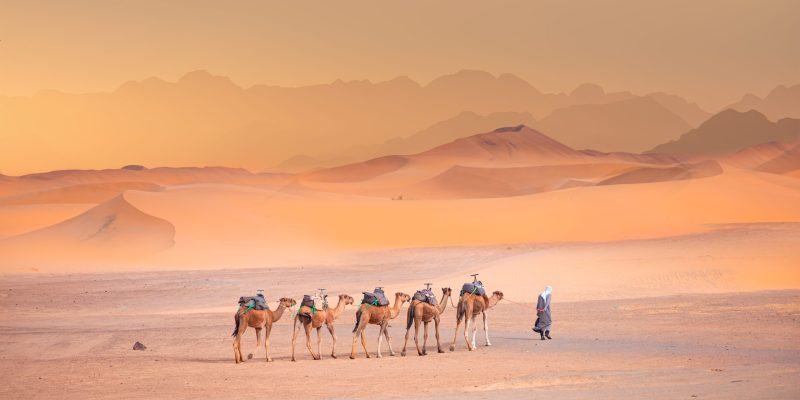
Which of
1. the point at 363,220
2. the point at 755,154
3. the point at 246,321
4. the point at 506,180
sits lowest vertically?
the point at 246,321

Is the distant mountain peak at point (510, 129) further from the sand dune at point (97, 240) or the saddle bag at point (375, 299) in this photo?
the saddle bag at point (375, 299)

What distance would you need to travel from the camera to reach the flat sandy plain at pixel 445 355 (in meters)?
16.5

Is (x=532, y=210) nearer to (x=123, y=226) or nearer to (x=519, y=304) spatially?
(x=123, y=226)

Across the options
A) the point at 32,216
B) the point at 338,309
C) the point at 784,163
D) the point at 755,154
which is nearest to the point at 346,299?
the point at 338,309

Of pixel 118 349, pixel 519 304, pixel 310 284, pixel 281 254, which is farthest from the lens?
pixel 281 254

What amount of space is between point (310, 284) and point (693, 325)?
18.0m

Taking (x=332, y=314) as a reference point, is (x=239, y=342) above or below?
below

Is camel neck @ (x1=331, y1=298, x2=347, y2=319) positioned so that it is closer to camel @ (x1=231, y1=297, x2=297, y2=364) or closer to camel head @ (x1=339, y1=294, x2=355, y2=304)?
camel head @ (x1=339, y1=294, x2=355, y2=304)

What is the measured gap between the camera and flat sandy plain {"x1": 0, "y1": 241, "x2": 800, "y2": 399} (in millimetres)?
16547

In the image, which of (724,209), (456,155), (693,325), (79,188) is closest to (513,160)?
(456,155)

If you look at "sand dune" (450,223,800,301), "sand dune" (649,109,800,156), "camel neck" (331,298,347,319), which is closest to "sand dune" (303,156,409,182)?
"sand dune" (649,109,800,156)

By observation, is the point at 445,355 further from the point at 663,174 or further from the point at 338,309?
the point at 663,174

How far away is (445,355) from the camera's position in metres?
21.4

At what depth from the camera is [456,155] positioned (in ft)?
559
